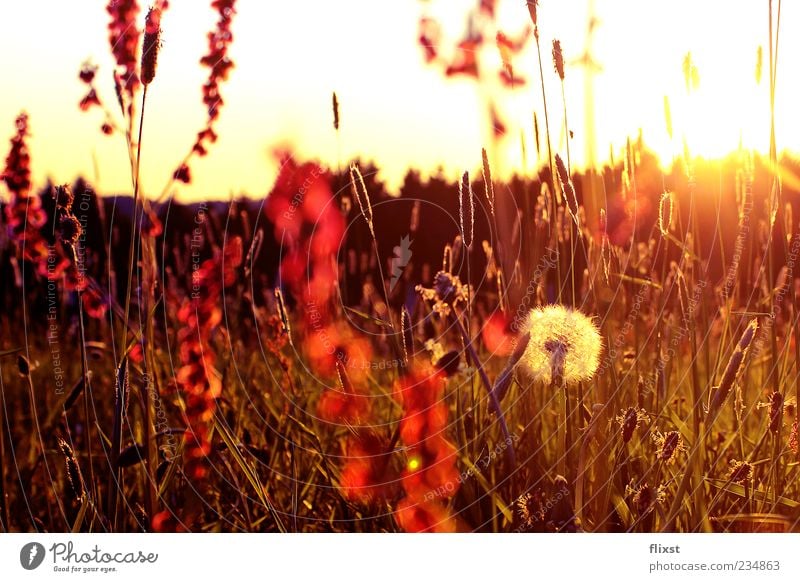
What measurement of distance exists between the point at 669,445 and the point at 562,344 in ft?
0.72

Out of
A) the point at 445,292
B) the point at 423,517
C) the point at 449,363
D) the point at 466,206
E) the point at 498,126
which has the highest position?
the point at 498,126

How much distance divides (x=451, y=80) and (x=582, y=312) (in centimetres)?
43

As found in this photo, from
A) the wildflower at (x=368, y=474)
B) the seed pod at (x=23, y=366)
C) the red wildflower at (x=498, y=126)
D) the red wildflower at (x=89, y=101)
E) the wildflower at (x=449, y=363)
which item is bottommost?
the wildflower at (x=368, y=474)

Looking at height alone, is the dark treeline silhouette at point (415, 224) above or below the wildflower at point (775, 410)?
above

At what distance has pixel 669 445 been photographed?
1135mm

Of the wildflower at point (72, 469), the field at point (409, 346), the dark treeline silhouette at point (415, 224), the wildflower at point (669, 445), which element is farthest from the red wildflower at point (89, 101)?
the wildflower at point (669, 445)

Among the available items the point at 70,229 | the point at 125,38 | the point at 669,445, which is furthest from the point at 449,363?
the point at 125,38

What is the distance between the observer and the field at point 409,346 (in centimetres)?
115

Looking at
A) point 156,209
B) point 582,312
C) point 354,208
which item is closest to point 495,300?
point 582,312

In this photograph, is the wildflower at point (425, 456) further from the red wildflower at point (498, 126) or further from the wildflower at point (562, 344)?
the red wildflower at point (498, 126)

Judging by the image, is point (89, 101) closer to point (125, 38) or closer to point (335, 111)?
point (125, 38)

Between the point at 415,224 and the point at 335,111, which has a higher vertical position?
the point at 335,111
